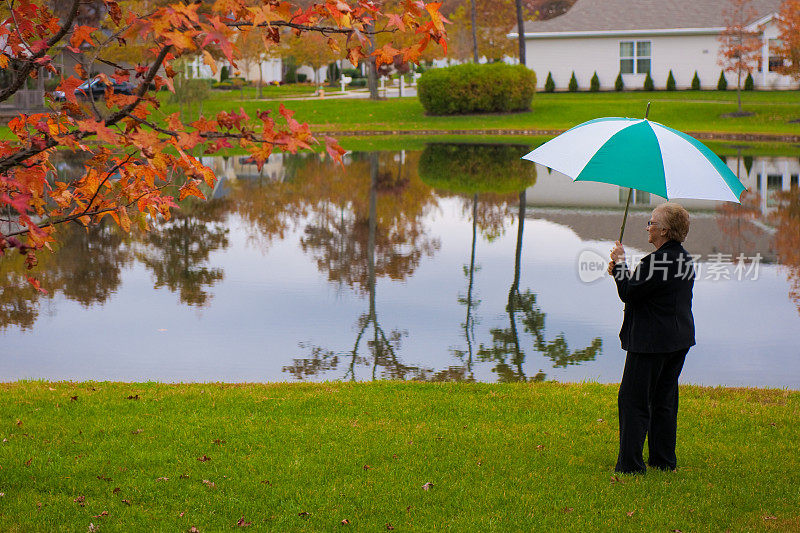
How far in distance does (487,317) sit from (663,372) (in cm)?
528

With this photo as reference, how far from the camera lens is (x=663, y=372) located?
5.61 m

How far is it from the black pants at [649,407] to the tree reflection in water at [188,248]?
277 inches

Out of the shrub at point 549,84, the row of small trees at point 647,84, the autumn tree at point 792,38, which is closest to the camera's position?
the autumn tree at point 792,38

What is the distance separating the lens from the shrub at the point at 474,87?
41.4 meters

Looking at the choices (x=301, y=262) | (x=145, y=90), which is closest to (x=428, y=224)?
(x=301, y=262)

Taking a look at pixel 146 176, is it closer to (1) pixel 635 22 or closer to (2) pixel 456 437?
(2) pixel 456 437

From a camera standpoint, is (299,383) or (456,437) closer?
(456,437)

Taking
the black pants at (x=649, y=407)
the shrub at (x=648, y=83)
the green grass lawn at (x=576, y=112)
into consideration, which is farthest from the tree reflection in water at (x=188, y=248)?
the shrub at (x=648, y=83)

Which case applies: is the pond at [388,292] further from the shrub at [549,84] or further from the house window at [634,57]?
the shrub at [549,84]

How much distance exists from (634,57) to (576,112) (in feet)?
Result: 38.2

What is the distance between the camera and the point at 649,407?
565cm

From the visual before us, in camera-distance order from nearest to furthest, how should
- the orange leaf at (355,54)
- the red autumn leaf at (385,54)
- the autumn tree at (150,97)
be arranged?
1. the autumn tree at (150,97)
2. the red autumn leaf at (385,54)
3. the orange leaf at (355,54)

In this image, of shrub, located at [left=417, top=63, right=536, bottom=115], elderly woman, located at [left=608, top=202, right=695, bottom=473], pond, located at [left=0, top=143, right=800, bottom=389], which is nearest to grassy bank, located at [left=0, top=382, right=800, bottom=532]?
elderly woman, located at [left=608, top=202, right=695, bottom=473]

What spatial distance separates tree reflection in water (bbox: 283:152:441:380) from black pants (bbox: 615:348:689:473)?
314 cm
